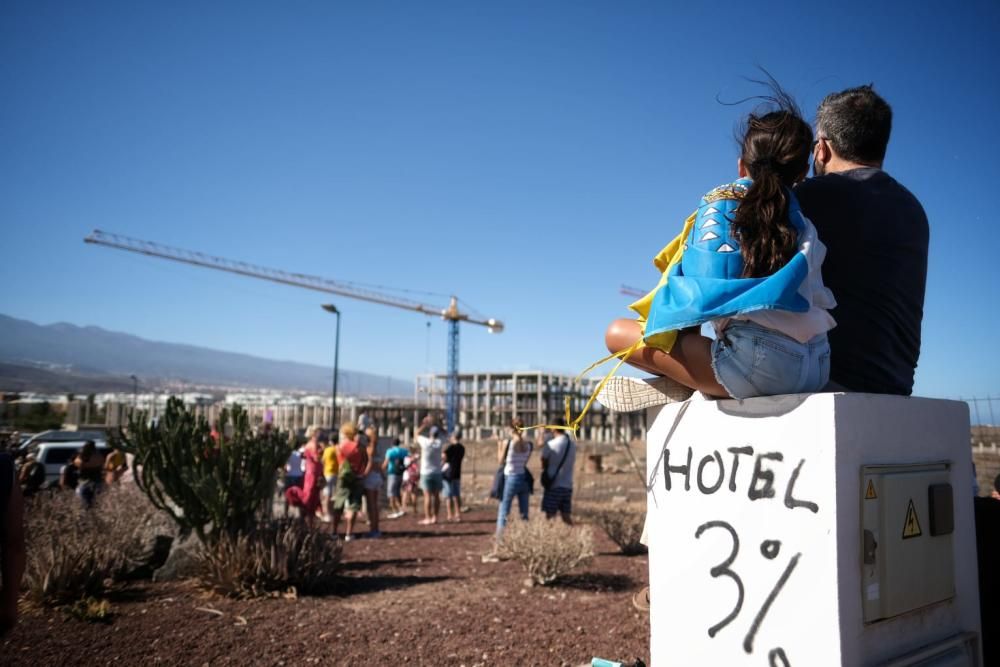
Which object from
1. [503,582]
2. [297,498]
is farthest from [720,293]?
[297,498]

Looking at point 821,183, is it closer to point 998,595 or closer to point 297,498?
point 998,595

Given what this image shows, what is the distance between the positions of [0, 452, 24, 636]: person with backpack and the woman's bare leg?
96.7 inches

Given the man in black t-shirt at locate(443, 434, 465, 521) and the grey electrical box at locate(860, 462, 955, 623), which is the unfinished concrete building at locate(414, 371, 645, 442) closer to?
the man in black t-shirt at locate(443, 434, 465, 521)

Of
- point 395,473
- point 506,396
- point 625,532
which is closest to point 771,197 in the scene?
point 625,532

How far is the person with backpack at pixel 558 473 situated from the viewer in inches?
395

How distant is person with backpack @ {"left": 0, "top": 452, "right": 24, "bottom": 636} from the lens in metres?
2.65

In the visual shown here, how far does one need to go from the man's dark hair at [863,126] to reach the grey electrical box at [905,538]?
3.51 ft

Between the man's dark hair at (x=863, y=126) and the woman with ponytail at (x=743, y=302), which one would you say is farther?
the man's dark hair at (x=863, y=126)

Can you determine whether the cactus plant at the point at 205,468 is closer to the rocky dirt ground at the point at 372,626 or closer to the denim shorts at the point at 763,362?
the rocky dirt ground at the point at 372,626

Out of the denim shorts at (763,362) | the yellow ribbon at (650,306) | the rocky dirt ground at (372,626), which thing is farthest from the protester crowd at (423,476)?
the denim shorts at (763,362)

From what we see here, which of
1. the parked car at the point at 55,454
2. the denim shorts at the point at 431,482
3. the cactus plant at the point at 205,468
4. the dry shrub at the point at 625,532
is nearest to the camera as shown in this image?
the cactus plant at the point at 205,468

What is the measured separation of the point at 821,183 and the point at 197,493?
24.7 feet

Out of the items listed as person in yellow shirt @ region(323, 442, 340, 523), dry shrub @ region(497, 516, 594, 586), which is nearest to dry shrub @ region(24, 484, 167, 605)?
person in yellow shirt @ region(323, 442, 340, 523)

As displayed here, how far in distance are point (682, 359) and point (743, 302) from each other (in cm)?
27
